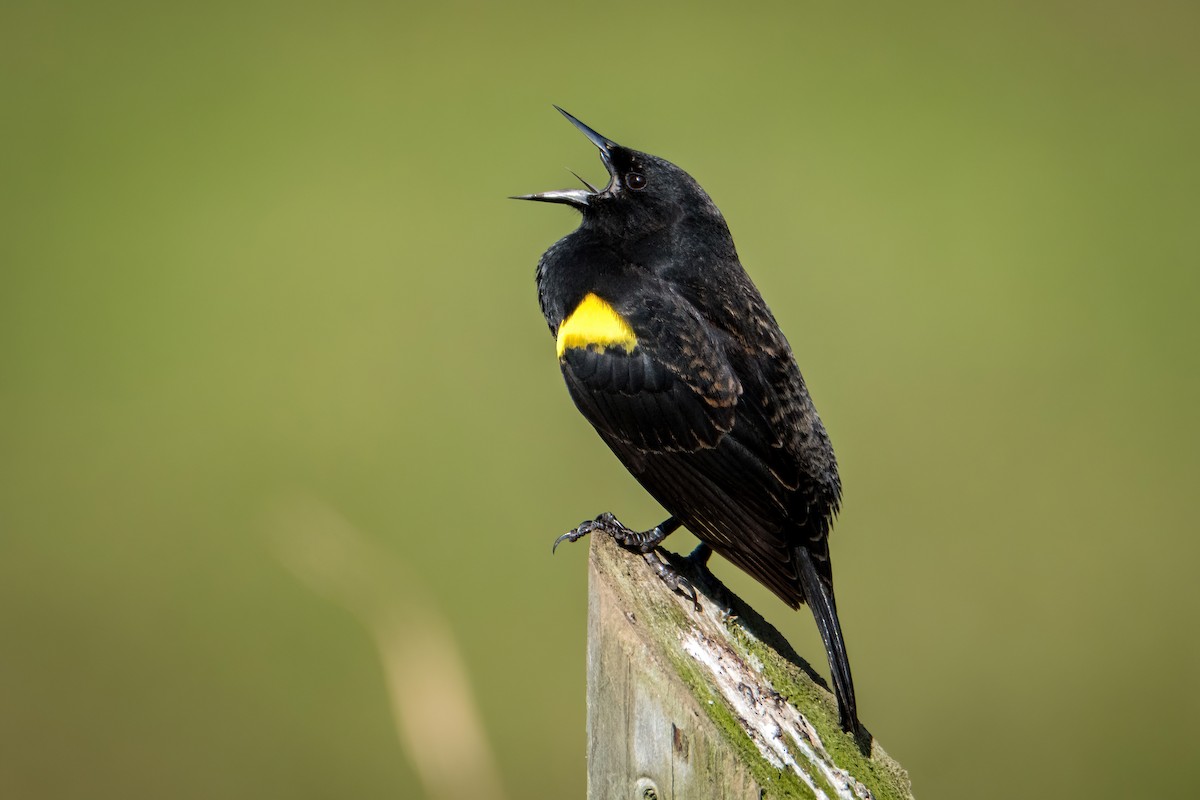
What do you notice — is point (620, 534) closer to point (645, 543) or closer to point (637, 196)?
point (645, 543)

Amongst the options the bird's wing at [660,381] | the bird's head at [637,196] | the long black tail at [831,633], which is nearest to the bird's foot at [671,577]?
the long black tail at [831,633]

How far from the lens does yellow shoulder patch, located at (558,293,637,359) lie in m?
3.99

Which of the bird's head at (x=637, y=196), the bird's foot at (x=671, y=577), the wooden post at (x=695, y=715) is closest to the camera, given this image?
the wooden post at (x=695, y=715)

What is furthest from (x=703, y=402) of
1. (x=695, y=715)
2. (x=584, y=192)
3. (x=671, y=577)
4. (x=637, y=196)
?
(x=695, y=715)

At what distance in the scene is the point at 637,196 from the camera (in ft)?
14.7

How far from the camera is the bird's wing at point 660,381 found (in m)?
3.89

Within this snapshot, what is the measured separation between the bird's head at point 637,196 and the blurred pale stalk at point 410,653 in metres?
1.54

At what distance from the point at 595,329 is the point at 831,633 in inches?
50.3

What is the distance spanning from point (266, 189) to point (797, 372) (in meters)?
7.04

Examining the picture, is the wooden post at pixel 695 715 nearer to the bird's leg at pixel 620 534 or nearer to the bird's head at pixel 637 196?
the bird's leg at pixel 620 534

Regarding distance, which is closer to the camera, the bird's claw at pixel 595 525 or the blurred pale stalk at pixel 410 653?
the blurred pale stalk at pixel 410 653

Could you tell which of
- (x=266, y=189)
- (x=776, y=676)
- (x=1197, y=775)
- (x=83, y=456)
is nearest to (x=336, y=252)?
(x=266, y=189)

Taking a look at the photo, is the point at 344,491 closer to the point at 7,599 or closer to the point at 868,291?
the point at 7,599

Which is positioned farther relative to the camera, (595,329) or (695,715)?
(595,329)
